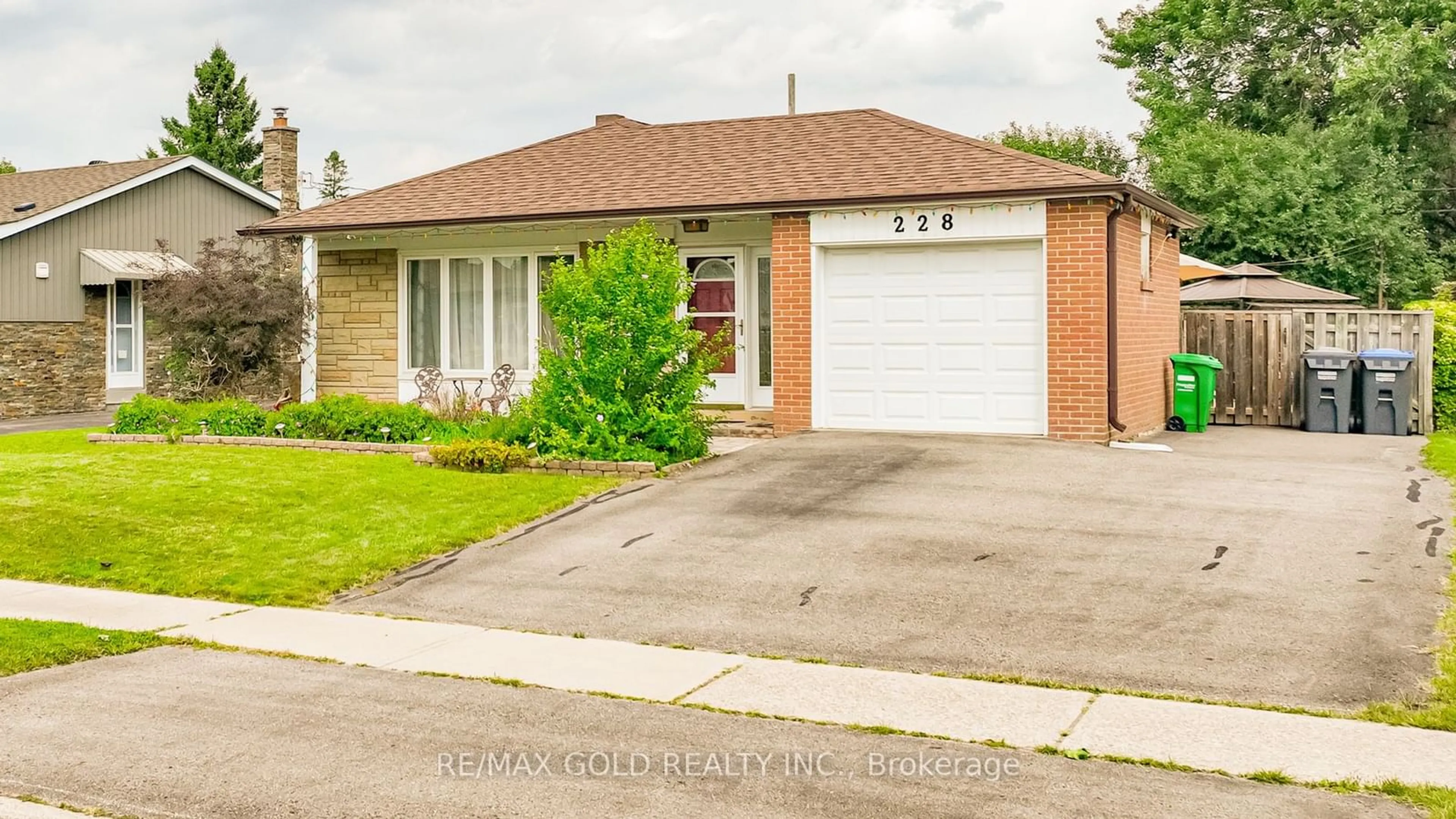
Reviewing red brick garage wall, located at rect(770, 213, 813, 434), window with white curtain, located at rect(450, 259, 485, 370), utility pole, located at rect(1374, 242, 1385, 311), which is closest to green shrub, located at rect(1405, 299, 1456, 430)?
utility pole, located at rect(1374, 242, 1385, 311)

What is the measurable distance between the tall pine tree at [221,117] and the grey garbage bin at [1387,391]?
132 ft

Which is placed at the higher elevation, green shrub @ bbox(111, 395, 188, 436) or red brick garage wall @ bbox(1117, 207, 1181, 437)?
red brick garage wall @ bbox(1117, 207, 1181, 437)

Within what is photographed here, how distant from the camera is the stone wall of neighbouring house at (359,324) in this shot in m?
19.1

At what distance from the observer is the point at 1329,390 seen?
17.3m

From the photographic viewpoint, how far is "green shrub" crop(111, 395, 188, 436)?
17.0m

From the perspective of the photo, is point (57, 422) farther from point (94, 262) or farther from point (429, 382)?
point (429, 382)

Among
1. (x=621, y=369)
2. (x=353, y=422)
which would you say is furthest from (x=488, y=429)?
(x=353, y=422)

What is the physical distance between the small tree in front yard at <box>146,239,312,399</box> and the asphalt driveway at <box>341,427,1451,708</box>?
8998mm

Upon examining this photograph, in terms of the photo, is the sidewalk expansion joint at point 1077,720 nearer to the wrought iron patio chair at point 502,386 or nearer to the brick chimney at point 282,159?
the wrought iron patio chair at point 502,386

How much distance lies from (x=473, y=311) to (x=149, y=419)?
178 inches

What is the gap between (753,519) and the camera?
10.8 meters

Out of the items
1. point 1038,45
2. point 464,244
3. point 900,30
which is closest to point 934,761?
point 464,244

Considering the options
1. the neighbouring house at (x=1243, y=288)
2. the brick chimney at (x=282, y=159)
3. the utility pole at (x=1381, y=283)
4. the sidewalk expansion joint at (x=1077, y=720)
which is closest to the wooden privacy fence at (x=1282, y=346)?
the neighbouring house at (x=1243, y=288)

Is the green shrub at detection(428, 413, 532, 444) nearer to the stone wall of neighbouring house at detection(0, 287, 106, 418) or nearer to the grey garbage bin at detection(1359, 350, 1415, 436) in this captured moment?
the grey garbage bin at detection(1359, 350, 1415, 436)
